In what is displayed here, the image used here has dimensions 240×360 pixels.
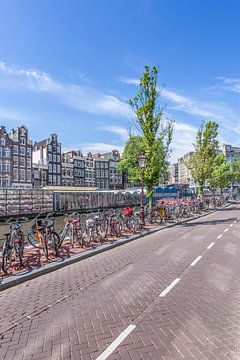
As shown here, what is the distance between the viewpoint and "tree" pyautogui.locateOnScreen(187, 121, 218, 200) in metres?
35.6

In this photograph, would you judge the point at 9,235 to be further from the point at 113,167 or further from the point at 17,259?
the point at 113,167

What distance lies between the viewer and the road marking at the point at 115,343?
3.62m

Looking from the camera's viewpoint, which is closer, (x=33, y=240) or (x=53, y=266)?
(x=53, y=266)

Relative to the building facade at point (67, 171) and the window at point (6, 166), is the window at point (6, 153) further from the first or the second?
the building facade at point (67, 171)

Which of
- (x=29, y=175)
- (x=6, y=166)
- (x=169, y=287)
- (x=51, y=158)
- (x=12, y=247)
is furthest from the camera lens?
(x=51, y=158)

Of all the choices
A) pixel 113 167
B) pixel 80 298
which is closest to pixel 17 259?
pixel 80 298

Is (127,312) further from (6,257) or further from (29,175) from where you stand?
(29,175)

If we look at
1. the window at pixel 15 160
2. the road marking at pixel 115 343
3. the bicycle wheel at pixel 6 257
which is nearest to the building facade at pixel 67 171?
the window at pixel 15 160

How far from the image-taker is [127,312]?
4.98 metres

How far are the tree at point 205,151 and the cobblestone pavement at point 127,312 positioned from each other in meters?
28.0

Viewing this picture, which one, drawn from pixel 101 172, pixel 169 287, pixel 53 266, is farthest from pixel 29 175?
pixel 169 287

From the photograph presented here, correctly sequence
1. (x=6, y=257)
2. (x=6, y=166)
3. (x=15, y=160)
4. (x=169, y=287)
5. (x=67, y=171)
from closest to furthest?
(x=169, y=287), (x=6, y=257), (x=6, y=166), (x=15, y=160), (x=67, y=171)

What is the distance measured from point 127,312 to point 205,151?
32.9 metres

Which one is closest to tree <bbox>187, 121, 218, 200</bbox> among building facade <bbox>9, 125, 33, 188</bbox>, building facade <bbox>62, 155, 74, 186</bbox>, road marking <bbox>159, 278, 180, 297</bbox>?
road marking <bbox>159, 278, 180, 297</bbox>
